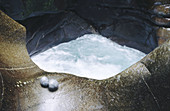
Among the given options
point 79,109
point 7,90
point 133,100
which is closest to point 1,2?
point 7,90

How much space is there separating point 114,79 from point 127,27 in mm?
5443

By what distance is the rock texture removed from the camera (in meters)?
1.72

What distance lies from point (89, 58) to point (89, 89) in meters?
3.82

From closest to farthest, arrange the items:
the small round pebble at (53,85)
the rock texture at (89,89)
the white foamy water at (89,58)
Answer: the rock texture at (89,89) < the small round pebble at (53,85) < the white foamy water at (89,58)

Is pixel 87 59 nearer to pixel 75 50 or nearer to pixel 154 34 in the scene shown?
pixel 75 50

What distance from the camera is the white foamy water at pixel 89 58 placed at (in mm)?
5055

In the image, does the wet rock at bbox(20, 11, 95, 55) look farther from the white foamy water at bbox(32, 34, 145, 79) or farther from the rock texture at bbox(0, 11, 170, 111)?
the rock texture at bbox(0, 11, 170, 111)

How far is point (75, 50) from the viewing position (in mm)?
6465

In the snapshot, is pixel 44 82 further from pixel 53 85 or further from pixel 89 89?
pixel 89 89

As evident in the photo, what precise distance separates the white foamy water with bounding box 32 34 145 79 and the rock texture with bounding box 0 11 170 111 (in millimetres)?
2537

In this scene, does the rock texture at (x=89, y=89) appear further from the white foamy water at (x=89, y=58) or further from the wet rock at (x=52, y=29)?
the wet rock at (x=52, y=29)

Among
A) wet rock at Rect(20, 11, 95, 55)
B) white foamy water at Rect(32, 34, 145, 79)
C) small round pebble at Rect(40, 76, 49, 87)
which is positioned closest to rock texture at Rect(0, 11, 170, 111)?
small round pebble at Rect(40, 76, 49, 87)

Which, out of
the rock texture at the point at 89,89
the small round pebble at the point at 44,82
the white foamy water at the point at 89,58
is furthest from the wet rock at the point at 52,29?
the small round pebble at the point at 44,82

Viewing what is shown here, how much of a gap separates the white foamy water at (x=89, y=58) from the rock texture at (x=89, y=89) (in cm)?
254
